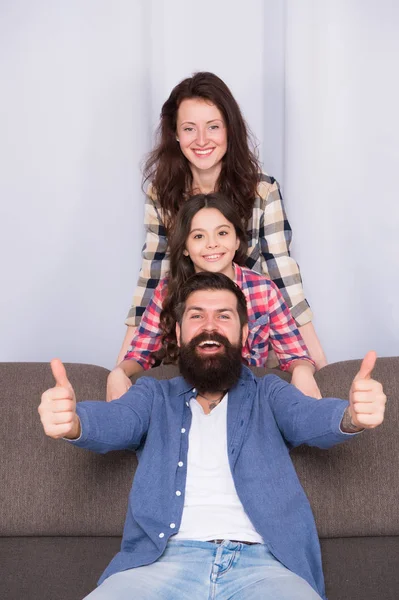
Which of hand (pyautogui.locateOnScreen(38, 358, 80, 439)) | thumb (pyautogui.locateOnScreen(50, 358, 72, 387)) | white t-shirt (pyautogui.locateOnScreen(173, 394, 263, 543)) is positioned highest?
thumb (pyautogui.locateOnScreen(50, 358, 72, 387))

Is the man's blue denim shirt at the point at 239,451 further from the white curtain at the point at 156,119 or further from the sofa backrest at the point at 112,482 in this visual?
the white curtain at the point at 156,119

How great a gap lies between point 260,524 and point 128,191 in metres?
1.87

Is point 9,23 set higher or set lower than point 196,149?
higher

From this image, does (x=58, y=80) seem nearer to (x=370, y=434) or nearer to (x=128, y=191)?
(x=128, y=191)

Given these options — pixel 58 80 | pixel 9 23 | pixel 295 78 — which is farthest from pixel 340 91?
pixel 9 23

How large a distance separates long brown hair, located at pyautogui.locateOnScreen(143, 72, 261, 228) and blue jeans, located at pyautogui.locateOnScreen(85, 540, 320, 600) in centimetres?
135

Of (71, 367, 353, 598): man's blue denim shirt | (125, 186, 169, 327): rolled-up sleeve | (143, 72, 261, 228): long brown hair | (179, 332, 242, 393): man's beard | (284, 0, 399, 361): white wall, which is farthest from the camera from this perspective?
(284, 0, 399, 361): white wall

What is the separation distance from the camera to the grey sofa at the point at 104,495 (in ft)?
7.90

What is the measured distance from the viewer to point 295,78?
346 cm

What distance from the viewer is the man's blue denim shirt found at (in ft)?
6.93

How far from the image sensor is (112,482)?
2.51 m

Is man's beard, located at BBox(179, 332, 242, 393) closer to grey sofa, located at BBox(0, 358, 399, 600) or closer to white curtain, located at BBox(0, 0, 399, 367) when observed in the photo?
grey sofa, located at BBox(0, 358, 399, 600)

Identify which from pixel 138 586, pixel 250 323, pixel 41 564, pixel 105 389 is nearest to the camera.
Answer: pixel 138 586

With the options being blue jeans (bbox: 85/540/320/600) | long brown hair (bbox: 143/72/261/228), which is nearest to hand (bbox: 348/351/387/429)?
blue jeans (bbox: 85/540/320/600)
